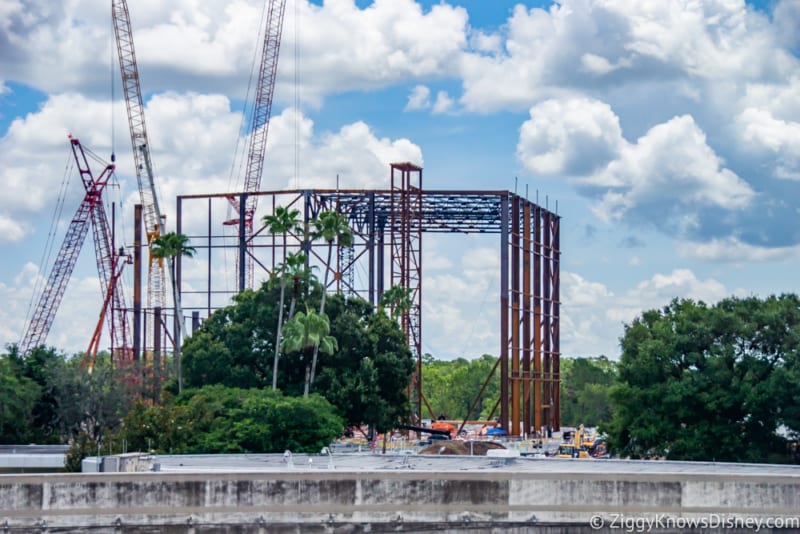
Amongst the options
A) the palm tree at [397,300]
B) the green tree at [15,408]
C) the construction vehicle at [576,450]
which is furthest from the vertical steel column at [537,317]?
the green tree at [15,408]

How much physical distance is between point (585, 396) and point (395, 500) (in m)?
139

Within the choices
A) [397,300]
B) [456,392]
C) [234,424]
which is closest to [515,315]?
[397,300]

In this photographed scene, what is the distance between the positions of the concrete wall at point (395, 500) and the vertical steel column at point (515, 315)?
6778 cm

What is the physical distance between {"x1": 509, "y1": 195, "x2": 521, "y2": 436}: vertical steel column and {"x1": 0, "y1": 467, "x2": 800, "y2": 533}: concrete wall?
6778 centimetres

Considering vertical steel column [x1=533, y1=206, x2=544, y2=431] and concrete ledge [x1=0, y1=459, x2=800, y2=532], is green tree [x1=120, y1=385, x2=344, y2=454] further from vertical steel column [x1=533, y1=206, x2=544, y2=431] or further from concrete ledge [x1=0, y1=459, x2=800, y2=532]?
vertical steel column [x1=533, y1=206, x2=544, y2=431]

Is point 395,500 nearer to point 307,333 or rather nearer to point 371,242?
point 307,333

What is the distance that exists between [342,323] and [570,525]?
1860 inches

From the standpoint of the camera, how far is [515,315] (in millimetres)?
114875

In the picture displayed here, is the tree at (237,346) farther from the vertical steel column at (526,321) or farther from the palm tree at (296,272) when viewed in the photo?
the vertical steel column at (526,321)

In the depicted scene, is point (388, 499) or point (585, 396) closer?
point (388, 499)

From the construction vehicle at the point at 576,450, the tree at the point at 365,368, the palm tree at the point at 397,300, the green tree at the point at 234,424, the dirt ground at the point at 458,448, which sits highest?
the palm tree at the point at 397,300

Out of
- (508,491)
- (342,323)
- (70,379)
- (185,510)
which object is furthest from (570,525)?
(70,379)

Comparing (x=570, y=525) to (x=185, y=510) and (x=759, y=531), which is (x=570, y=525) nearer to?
(x=759, y=531)

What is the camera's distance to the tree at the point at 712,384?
212 feet
